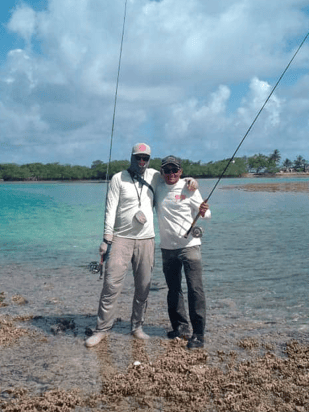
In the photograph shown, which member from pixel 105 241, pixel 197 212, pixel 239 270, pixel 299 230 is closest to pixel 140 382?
pixel 105 241

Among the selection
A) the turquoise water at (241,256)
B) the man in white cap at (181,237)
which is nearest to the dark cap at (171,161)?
the man in white cap at (181,237)

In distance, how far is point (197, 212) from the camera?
572 centimetres

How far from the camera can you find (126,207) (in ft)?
18.5

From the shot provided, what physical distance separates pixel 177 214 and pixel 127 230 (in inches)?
26.4

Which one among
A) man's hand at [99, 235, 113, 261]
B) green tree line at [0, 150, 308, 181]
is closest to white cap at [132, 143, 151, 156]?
man's hand at [99, 235, 113, 261]

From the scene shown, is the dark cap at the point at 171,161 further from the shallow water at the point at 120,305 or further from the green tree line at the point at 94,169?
the green tree line at the point at 94,169

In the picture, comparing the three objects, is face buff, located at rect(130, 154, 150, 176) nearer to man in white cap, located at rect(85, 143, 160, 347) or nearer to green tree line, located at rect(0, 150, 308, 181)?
man in white cap, located at rect(85, 143, 160, 347)

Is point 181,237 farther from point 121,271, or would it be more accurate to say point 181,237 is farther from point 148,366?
point 148,366

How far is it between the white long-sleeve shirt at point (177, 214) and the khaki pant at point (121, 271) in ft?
→ 1.02

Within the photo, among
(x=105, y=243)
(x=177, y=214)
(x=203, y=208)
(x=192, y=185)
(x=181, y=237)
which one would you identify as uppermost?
(x=192, y=185)

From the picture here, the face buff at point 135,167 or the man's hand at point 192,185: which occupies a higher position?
the face buff at point 135,167

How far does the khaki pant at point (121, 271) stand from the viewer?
5.62 metres

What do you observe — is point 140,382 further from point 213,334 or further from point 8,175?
point 8,175

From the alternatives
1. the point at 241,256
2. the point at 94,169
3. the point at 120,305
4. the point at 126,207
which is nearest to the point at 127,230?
the point at 126,207
